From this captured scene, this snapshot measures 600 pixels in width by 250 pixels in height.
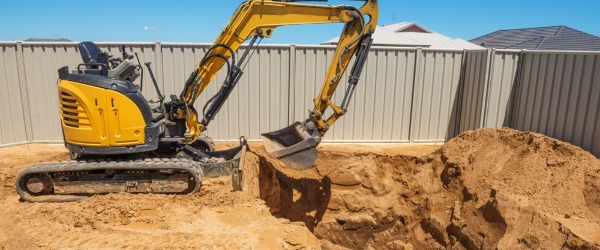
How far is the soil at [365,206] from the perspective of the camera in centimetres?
482

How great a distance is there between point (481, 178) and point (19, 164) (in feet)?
27.7

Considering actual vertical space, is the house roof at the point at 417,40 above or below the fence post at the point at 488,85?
above

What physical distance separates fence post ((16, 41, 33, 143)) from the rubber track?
4381mm

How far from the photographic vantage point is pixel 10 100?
9.30m

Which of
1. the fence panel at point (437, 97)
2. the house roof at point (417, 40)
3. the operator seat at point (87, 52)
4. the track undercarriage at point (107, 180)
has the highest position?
the house roof at point (417, 40)

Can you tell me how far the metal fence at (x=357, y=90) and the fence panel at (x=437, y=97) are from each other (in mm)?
24

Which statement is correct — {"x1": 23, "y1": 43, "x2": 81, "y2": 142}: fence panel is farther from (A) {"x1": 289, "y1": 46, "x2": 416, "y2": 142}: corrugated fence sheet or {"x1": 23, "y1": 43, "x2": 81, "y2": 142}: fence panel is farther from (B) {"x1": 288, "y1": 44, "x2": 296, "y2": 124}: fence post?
(A) {"x1": 289, "y1": 46, "x2": 416, "y2": 142}: corrugated fence sheet

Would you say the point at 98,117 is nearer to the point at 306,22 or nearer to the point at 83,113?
the point at 83,113

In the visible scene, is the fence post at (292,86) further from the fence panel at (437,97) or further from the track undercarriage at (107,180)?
the track undercarriage at (107,180)

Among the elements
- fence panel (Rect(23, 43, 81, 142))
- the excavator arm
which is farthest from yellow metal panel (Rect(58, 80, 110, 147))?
fence panel (Rect(23, 43, 81, 142))

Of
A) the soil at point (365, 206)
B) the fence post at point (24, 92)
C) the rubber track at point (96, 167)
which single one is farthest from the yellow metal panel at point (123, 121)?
the fence post at point (24, 92)

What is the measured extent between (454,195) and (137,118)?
514cm

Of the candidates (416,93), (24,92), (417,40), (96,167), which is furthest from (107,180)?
(417,40)

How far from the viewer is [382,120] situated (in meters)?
10.2
